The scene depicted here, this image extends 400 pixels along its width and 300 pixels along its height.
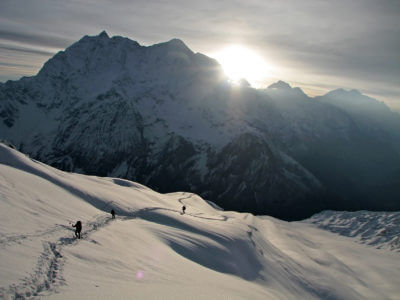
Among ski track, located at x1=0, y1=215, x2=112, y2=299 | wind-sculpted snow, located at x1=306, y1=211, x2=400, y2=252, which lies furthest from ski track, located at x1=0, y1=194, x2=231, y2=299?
wind-sculpted snow, located at x1=306, y1=211, x2=400, y2=252

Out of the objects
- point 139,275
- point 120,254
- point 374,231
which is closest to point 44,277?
point 139,275

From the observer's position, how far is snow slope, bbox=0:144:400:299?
68.6 ft

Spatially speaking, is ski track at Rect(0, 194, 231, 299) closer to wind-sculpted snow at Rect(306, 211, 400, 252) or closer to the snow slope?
the snow slope

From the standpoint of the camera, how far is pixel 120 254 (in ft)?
96.6

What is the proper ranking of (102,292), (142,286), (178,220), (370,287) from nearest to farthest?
(102,292) < (142,286) < (178,220) < (370,287)

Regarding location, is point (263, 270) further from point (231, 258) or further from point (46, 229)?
point (46, 229)

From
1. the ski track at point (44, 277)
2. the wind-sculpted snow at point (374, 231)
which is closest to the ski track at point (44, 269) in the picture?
the ski track at point (44, 277)

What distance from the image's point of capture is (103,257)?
27.3 meters

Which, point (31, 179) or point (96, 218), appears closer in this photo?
point (96, 218)

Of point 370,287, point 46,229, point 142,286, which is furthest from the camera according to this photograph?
point 370,287

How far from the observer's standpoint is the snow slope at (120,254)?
68.6 feet

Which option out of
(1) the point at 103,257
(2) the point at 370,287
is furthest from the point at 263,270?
(2) the point at 370,287

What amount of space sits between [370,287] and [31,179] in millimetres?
80800

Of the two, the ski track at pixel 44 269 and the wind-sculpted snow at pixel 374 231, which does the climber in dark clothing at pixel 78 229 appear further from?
the wind-sculpted snow at pixel 374 231
